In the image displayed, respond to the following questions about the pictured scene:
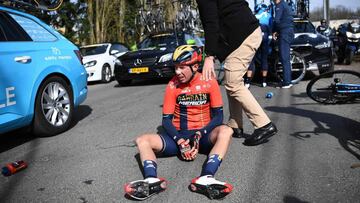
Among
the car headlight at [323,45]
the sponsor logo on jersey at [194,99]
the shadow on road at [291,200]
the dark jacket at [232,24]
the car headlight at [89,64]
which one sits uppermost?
the dark jacket at [232,24]

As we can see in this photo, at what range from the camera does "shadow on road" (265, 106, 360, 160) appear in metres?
4.07

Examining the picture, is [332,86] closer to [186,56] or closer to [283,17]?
[186,56]

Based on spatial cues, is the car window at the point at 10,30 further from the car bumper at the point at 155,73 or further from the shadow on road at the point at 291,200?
the car bumper at the point at 155,73

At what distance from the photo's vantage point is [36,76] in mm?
4707

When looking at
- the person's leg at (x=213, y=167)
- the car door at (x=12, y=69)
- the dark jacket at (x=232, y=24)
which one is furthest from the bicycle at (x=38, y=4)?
the person's leg at (x=213, y=167)

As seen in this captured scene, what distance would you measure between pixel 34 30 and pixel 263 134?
3154 millimetres

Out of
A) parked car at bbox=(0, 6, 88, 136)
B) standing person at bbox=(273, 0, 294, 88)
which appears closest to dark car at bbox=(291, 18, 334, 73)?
standing person at bbox=(273, 0, 294, 88)

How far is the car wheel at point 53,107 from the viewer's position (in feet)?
15.9

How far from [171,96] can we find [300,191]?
4.81ft

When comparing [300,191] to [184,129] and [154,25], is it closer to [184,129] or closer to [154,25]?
[184,129]

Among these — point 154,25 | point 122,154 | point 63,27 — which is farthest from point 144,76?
point 63,27

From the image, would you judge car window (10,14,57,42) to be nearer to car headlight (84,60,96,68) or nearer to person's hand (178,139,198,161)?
person's hand (178,139,198,161)

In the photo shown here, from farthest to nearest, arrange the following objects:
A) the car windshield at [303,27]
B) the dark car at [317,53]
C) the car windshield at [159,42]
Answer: the car windshield at [159,42]
the car windshield at [303,27]
the dark car at [317,53]

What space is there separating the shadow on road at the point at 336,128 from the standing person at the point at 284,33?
227 cm
